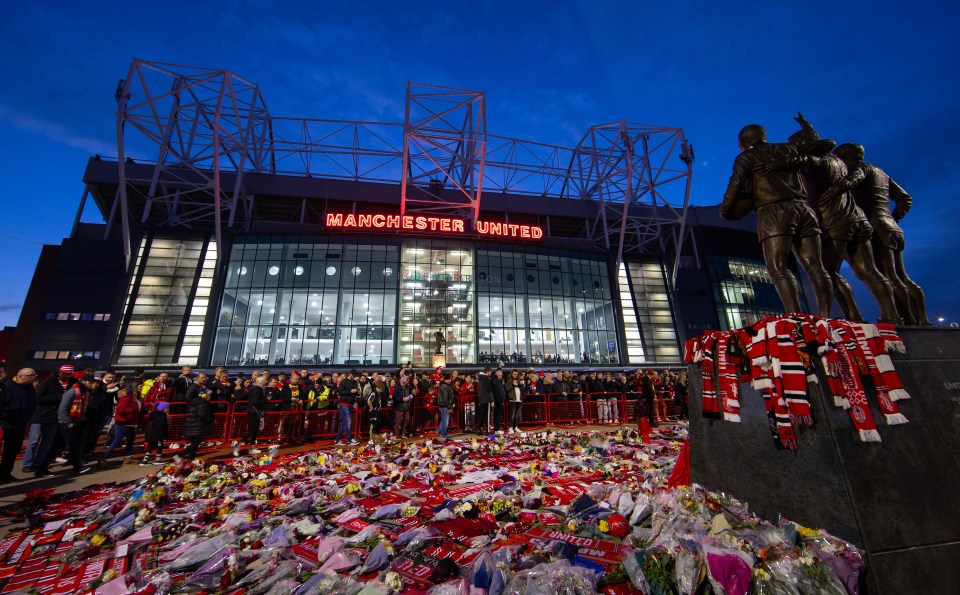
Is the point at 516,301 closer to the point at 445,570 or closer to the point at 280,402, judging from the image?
the point at 280,402

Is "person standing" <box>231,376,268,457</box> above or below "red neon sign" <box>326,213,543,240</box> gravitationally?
below

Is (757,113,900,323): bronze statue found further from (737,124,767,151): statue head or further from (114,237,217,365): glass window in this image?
(114,237,217,365): glass window

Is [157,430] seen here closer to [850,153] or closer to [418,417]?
[418,417]

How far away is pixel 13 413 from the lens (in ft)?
22.6

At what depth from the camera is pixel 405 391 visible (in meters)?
11.4

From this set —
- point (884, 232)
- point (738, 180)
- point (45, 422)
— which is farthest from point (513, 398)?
point (45, 422)

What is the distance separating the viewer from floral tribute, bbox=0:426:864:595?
255 centimetres

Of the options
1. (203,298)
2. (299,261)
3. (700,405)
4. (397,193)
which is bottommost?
(700,405)

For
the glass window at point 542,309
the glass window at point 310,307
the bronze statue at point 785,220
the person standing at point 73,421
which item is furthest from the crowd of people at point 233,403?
the glass window at point 310,307

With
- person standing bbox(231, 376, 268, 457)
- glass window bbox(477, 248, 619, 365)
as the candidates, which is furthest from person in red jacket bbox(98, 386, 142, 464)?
glass window bbox(477, 248, 619, 365)

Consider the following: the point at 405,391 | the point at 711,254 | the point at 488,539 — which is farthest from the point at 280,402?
the point at 711,254

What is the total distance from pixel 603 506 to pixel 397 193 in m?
33.1

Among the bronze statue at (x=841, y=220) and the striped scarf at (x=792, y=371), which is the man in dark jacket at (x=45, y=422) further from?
the bronze statue at (x=841, y=220)

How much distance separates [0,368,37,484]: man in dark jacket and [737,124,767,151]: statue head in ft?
40.2
